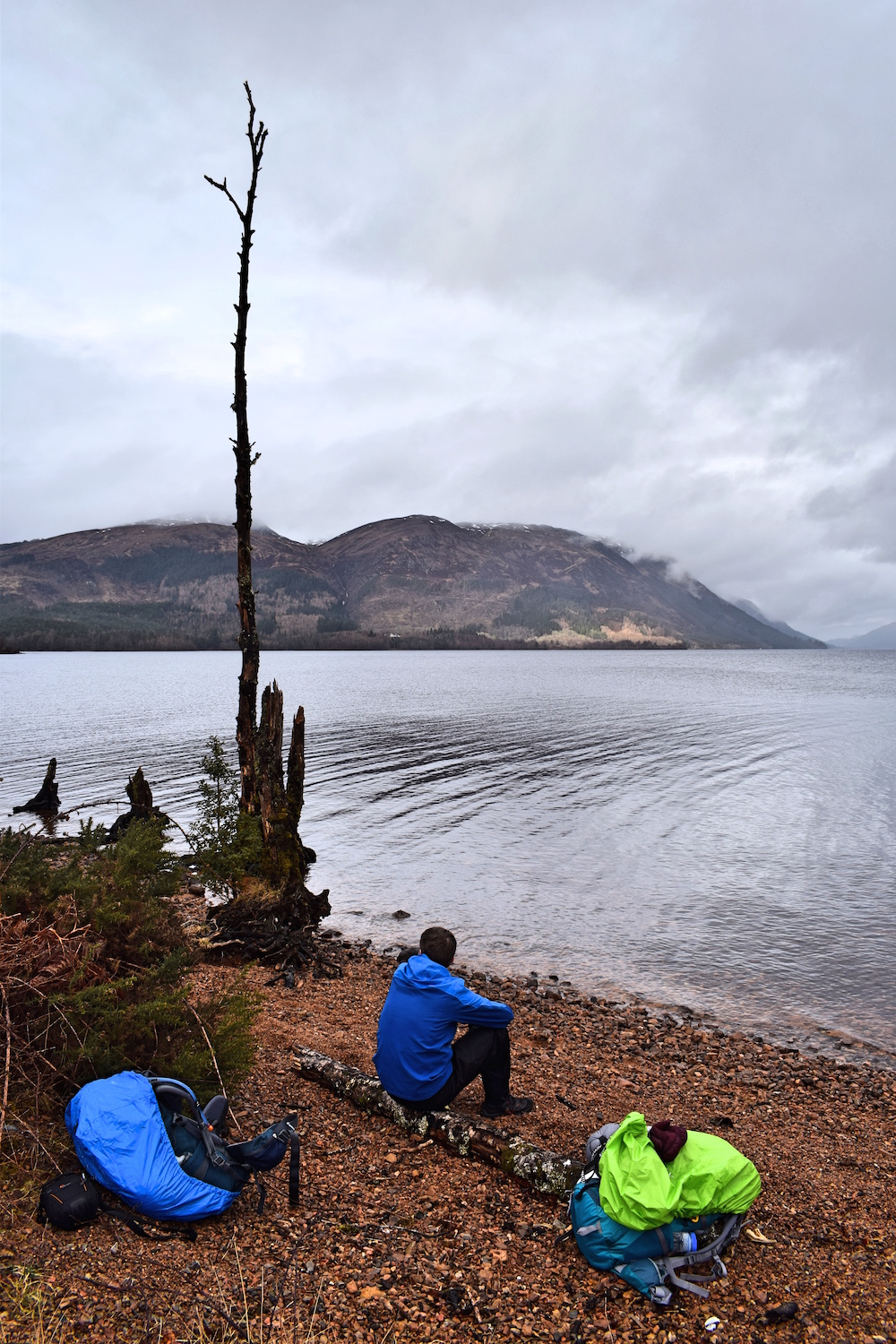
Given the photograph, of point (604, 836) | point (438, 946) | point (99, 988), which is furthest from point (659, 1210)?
point (604, 836)

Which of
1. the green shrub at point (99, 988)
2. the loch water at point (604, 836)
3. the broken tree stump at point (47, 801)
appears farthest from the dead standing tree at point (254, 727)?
the broken tree stump at point (47, 801)

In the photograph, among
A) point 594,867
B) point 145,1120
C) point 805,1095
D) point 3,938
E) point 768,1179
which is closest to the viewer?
point 145,1120

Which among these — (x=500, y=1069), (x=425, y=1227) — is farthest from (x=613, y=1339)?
(x=500, y=1069)

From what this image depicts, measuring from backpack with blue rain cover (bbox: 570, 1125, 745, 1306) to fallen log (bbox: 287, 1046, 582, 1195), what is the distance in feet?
1.89

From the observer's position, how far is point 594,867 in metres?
20.9

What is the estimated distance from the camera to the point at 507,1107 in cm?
796

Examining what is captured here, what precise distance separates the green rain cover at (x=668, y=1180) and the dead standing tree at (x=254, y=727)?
8798 millimetres

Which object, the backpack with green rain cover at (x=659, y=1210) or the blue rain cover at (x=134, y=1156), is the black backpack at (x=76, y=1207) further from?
the backpack with green rain cover at (x=659, y=1210)

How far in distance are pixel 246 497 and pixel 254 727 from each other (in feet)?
13.6

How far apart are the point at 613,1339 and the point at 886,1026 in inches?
361

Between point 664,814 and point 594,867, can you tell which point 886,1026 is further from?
point 664,814

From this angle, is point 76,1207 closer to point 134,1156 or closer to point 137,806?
point 134,1156

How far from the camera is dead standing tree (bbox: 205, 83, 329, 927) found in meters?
13.5

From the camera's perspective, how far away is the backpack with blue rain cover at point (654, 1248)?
530 cm
